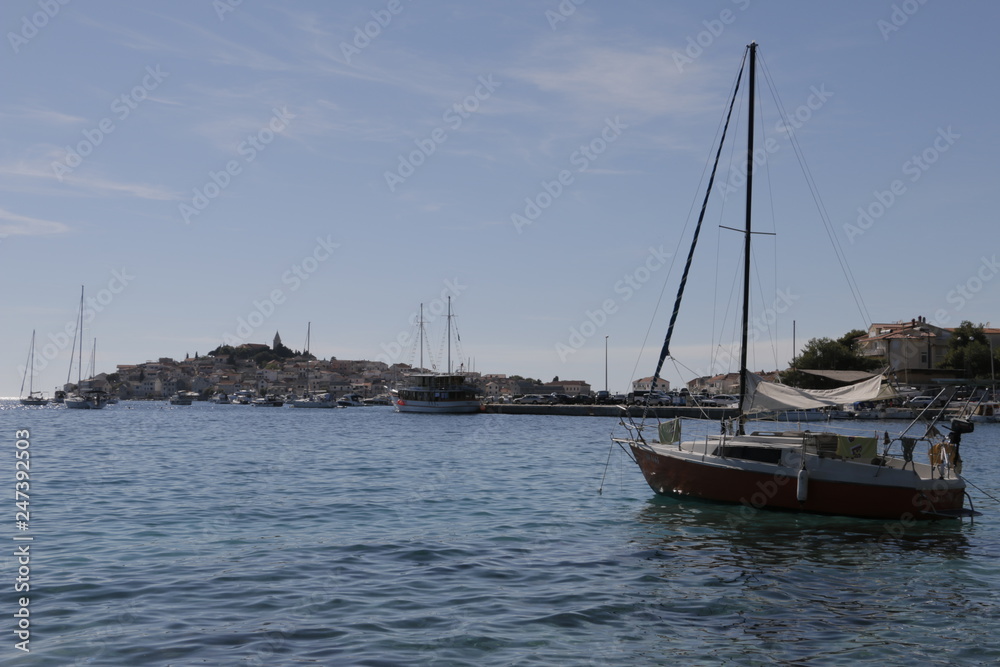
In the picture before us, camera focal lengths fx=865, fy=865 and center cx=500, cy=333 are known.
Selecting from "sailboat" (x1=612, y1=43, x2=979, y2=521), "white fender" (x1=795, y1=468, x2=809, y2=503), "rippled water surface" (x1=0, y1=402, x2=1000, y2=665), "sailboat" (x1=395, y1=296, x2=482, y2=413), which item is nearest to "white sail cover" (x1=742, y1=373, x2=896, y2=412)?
"sailboat" (x1=612, y1=43, x2=979, y2=521)

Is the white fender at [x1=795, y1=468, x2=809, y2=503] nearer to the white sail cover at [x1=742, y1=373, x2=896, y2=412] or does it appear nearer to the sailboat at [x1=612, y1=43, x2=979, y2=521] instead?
the sailboat at [x1=612, y1=43, x2=979, y2=521]

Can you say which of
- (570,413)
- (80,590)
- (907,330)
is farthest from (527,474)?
(907,330)

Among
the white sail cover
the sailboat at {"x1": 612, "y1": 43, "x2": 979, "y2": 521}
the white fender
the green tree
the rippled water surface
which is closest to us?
the rippled water surface

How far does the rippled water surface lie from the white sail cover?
3071 mm

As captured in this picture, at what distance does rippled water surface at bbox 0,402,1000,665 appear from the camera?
10609 mm

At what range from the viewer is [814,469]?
21.0 m

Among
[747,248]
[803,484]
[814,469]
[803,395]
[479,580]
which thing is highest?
[747,248]

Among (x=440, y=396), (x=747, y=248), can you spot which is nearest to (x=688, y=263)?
(x=747, y=248)

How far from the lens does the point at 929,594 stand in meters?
13.8

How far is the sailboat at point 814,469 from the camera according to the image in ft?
67.4

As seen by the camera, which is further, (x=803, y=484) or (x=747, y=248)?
(x=747, y=248)

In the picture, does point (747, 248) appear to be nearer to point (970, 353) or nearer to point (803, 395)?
point (803, 395)

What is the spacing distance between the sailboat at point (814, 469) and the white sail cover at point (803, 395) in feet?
0.09

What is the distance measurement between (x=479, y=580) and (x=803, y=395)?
12.8m
